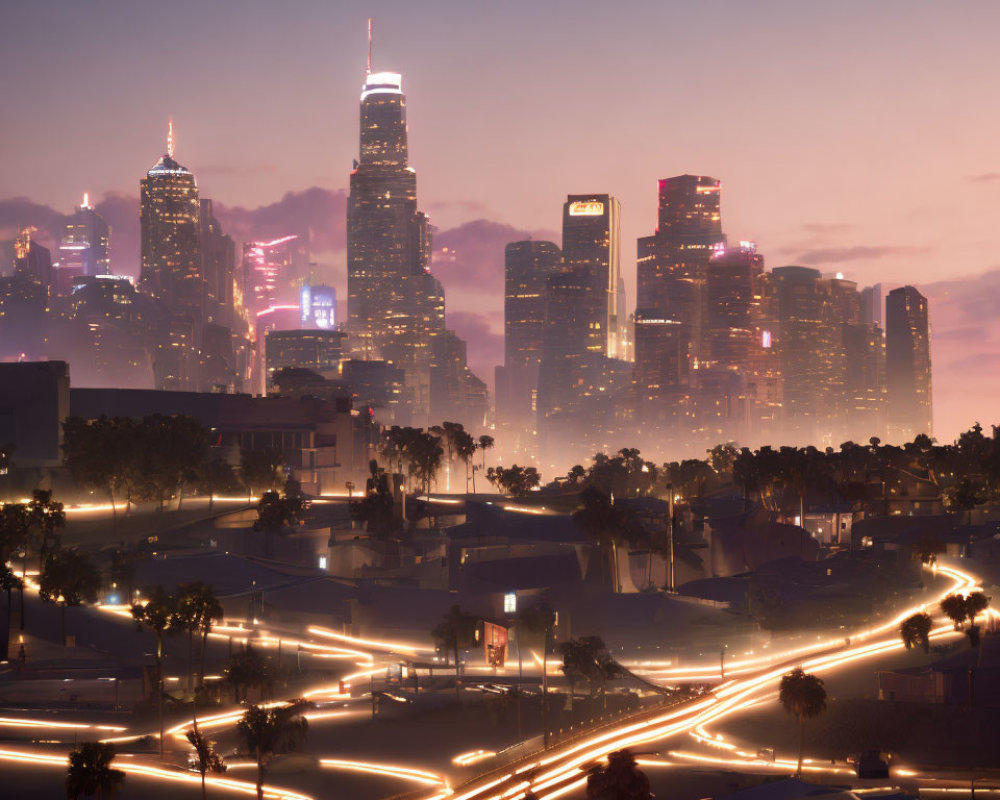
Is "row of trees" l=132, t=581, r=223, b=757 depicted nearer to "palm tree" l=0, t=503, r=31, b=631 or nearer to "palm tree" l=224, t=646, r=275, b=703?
"palm tree" l=224, t=646, r=275, b=703

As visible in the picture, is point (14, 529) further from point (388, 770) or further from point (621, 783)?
point (621, 783)

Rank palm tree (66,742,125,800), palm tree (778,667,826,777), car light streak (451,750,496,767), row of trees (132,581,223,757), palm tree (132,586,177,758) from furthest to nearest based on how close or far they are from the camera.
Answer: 1. row of trees (132,581,223,757)
2. palm tree (132,586,177,758)
3. car light streak (451,750,496,767)
4. palm tree (778,667,826,777)
5. palm tree (66,742,125,800)

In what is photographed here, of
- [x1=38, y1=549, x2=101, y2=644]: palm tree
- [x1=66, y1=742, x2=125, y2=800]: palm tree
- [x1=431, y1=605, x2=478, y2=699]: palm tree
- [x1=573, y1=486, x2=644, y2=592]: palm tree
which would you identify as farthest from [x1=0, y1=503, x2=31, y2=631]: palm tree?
[x1=573, y1=486, x2=644, y2=592]: palm tree

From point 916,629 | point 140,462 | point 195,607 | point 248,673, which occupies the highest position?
point 140,462

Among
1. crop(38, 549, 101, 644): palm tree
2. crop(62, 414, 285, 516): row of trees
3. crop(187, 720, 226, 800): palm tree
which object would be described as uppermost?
crop(62, 414, 285, 516): row of trees

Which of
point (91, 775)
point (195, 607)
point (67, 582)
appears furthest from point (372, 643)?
point (91, 775)

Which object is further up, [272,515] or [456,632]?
[272,515]

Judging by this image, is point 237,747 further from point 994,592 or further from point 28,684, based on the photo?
point 994,592
